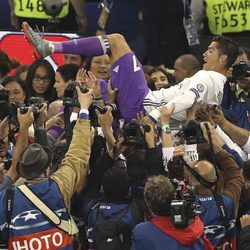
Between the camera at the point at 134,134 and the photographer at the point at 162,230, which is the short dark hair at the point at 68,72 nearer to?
the camera at the point at 134,134

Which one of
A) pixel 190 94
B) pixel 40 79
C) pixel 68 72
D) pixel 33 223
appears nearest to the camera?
pixel 33 223

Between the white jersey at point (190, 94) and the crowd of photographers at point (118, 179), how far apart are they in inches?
5.6

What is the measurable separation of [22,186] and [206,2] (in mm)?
5216

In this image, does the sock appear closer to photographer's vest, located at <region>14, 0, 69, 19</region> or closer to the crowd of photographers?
the crowd of photographers

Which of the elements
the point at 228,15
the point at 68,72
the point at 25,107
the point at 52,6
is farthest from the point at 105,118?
the point at 52,6

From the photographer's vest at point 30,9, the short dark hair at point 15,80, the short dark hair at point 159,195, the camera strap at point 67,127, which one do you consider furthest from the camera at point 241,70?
the photographer's vest at point 30,9

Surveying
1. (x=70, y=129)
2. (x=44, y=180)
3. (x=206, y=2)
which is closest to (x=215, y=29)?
(x=206, y=2)

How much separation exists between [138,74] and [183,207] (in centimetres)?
273

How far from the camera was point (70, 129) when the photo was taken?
27.6 feet

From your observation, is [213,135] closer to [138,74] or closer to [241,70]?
[241,70]

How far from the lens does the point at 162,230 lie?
6.98 m

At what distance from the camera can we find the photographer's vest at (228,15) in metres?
11.5

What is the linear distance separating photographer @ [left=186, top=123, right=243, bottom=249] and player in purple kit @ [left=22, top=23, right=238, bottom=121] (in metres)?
1.22

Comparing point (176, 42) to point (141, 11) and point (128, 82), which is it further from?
point (128, 82)
